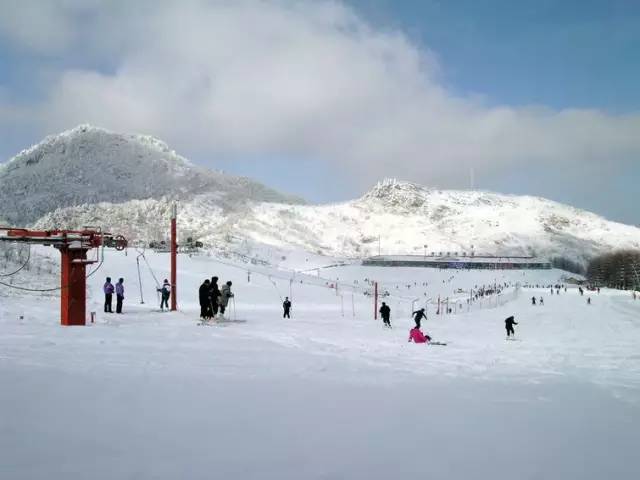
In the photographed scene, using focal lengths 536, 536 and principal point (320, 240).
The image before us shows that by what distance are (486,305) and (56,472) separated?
1880 inches

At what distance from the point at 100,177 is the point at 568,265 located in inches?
5627

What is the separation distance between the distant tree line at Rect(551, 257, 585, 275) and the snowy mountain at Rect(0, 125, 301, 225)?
299ft

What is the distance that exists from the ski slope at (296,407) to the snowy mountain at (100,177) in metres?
106

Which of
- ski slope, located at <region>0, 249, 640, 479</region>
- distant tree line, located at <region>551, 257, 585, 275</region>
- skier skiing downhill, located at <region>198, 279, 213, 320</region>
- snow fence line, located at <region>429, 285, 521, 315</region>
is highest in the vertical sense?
distant tree line, located at <region>551, 257, 585, 275</region>

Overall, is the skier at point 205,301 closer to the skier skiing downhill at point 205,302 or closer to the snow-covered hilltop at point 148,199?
the skier skiing downhill at point 205,302

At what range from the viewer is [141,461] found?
4.89 metres

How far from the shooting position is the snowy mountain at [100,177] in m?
115

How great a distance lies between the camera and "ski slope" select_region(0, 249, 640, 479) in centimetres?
509

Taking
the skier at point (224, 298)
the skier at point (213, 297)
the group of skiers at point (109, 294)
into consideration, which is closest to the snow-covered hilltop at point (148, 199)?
the group of skiers at point (109, 294)

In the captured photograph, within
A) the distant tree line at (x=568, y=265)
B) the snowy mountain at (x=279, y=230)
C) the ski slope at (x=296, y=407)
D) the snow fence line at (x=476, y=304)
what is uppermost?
the snowy mountain at (x=279, y=230)

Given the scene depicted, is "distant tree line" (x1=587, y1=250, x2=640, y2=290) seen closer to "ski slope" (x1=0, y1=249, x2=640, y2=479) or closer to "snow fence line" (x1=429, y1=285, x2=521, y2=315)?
"snow fence line" (x1=429, y1=285, x2=521, y2=315)

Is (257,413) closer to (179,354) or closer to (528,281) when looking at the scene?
(179,354)

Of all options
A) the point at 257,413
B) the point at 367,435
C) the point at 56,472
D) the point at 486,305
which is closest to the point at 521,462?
the point at 367,435

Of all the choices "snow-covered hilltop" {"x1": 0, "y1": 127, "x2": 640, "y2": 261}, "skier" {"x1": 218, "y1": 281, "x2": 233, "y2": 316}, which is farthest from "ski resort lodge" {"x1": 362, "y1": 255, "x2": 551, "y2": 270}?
"skier" {"x1": 218, "y1": 281, "x2": 233, "y2": 316}
